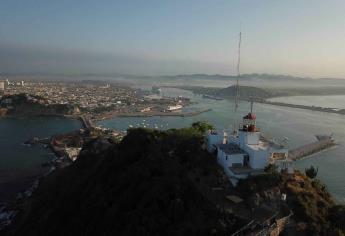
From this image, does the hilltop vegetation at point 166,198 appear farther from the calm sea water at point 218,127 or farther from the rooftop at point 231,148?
the calm sea water at point 218,127

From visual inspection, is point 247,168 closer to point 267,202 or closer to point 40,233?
point 267,202

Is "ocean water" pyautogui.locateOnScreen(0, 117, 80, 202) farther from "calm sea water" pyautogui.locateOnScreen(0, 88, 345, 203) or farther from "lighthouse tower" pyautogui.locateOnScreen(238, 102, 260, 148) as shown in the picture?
"lighthouse tower" pyautogui.locateOnScreen(238, 102, 260, 148)

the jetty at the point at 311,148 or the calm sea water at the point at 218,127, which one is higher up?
the jetty at the point at 311,148

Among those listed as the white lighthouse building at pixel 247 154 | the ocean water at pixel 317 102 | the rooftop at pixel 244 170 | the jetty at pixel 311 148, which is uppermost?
the white lighthouse building at pixel 247 154

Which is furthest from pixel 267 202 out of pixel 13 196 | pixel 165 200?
pixel 13 196

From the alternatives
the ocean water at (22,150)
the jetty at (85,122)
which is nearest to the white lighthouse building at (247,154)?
the ocean water at (22,150)

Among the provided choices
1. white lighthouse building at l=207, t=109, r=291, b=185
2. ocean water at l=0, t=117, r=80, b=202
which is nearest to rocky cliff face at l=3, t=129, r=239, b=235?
white lighthouse building at l=207, t=109, r=291, b=185

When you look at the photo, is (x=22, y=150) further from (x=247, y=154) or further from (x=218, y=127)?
(x=247, y=154)
